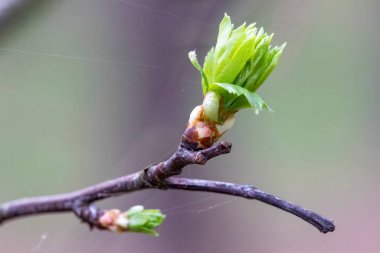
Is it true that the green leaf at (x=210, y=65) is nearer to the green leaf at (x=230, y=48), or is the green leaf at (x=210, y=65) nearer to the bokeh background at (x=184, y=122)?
the green leaf at (x=230, y=48)

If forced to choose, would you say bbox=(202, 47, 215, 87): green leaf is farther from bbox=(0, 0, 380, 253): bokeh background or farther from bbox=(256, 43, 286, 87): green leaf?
bbox=(0, 0, 380, 253): bokeh background

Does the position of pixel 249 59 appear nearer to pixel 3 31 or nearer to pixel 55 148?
pixel 3 31

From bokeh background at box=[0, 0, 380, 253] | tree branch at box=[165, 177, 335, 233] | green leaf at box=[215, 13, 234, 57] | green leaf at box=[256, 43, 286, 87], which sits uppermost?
bokeh background at box=[0, 0, 380, 253]

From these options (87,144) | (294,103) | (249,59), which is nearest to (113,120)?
(87,144)

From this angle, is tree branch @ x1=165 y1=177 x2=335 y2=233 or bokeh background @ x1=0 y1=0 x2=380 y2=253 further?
bokeh background @ x1=0 y1=0 x2=380 y2=253

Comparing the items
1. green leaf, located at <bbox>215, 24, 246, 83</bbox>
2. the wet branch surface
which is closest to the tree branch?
the wet branch surface

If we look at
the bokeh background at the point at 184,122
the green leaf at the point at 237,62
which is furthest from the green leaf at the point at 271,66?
the bokeh background at the point at 184,122
